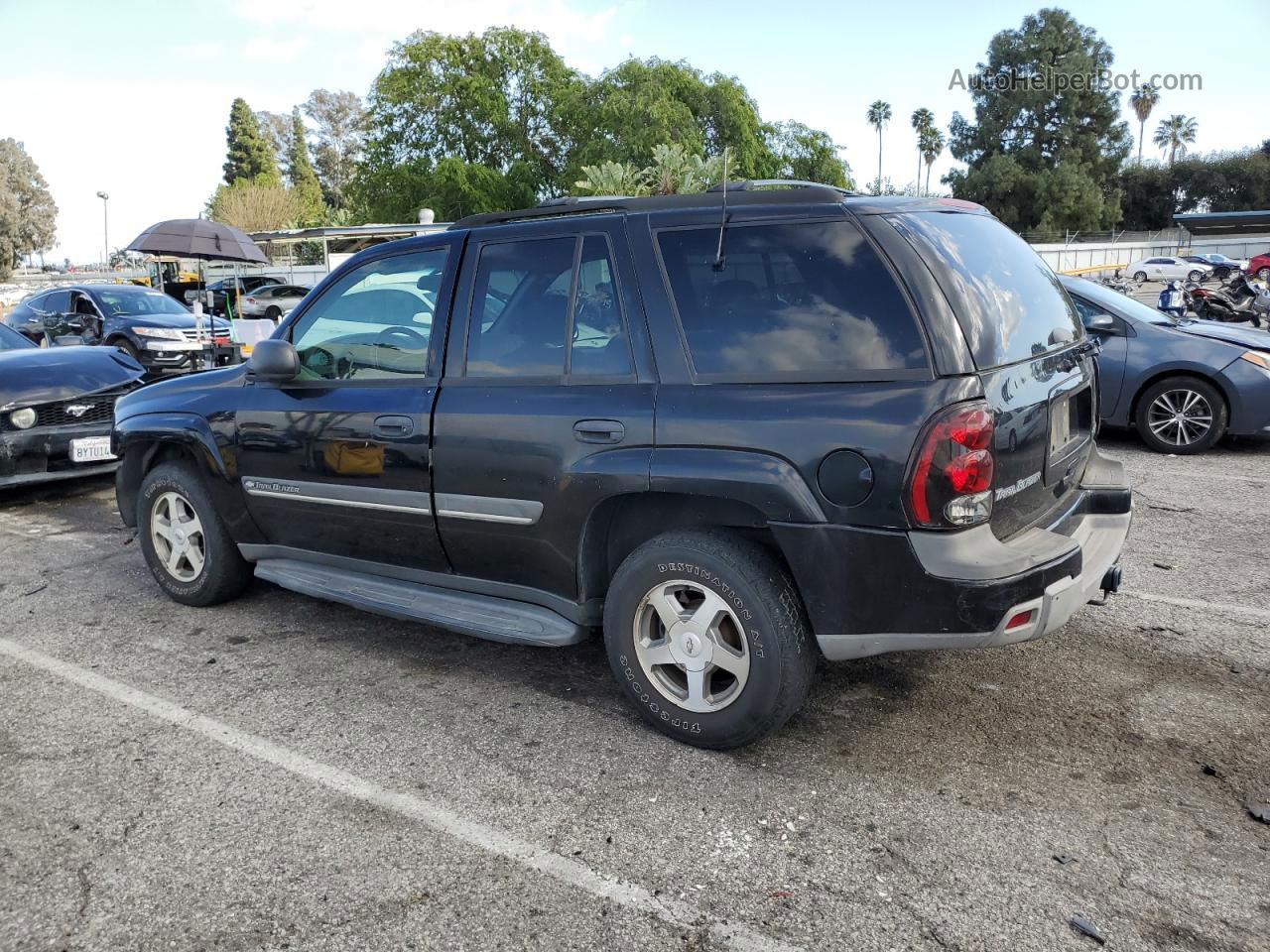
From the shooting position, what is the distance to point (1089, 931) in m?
2.40

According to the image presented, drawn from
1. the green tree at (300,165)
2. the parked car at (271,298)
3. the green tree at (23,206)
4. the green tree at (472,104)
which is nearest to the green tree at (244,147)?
the green tree at (300,165)

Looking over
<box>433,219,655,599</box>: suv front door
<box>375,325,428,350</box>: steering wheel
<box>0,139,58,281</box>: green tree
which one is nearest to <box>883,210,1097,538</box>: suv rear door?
<box>433,219,655,599</box>: suv front door

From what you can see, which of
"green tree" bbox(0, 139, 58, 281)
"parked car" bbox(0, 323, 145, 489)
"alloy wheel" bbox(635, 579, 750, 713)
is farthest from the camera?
"green tree" bbox(0, 139, 58, 281)

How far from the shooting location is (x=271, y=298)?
26297 mm

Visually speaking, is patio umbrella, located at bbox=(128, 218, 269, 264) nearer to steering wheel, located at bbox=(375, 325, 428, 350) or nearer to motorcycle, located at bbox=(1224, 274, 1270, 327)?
steering wheel, located at bbox=(375, 325, 428, 350)

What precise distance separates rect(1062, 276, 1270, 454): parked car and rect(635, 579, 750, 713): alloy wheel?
5825mm

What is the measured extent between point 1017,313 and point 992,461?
2.25ft

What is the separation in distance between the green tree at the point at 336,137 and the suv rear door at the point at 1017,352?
9353 centimetres

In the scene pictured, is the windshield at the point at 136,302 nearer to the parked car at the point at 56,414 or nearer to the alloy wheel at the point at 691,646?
the parked car at the point at 56,414

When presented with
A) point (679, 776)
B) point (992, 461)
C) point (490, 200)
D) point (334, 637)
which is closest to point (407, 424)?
point (334, 637)

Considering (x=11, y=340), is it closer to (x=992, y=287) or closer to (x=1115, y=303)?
(x=992, y=287)

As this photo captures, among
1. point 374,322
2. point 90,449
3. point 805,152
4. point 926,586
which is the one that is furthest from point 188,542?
point 805,152

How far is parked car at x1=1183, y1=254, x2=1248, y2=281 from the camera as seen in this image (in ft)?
93.4

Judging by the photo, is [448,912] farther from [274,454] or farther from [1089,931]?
[274,454]
